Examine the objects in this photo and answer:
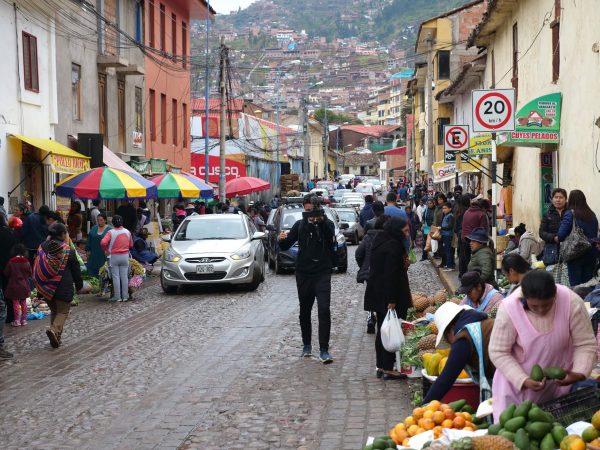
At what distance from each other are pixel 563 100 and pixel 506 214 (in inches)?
323

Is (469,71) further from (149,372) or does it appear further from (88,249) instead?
(149,372)

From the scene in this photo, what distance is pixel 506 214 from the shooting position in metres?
25.0

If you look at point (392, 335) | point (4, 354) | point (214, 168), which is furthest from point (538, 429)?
point (214, 168)

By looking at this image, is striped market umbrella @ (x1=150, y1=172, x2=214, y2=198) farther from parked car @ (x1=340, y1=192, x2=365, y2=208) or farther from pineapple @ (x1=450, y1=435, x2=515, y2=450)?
parked car @ (x1=340, y1=192, x2=365, y2=208)

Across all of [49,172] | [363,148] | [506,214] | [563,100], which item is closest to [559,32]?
[563,100]

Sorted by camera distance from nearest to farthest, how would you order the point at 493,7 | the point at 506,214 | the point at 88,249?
the point at 88,249 < the point at 493,7 < the point at 506,214

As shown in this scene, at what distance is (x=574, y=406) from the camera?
19.7 feet

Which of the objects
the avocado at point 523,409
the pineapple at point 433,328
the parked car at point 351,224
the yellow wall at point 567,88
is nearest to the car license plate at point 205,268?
the yellow wall at point 567,88

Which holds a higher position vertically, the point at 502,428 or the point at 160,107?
the point at 160,107

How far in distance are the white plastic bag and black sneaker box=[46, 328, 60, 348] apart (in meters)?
5.01

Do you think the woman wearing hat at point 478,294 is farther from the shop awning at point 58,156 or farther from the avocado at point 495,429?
the shop awning at point 58,156

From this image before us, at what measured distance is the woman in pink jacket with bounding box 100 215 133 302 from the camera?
59.2 ft

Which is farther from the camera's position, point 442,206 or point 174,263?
point 442,206

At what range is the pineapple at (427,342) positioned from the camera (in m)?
9.98
